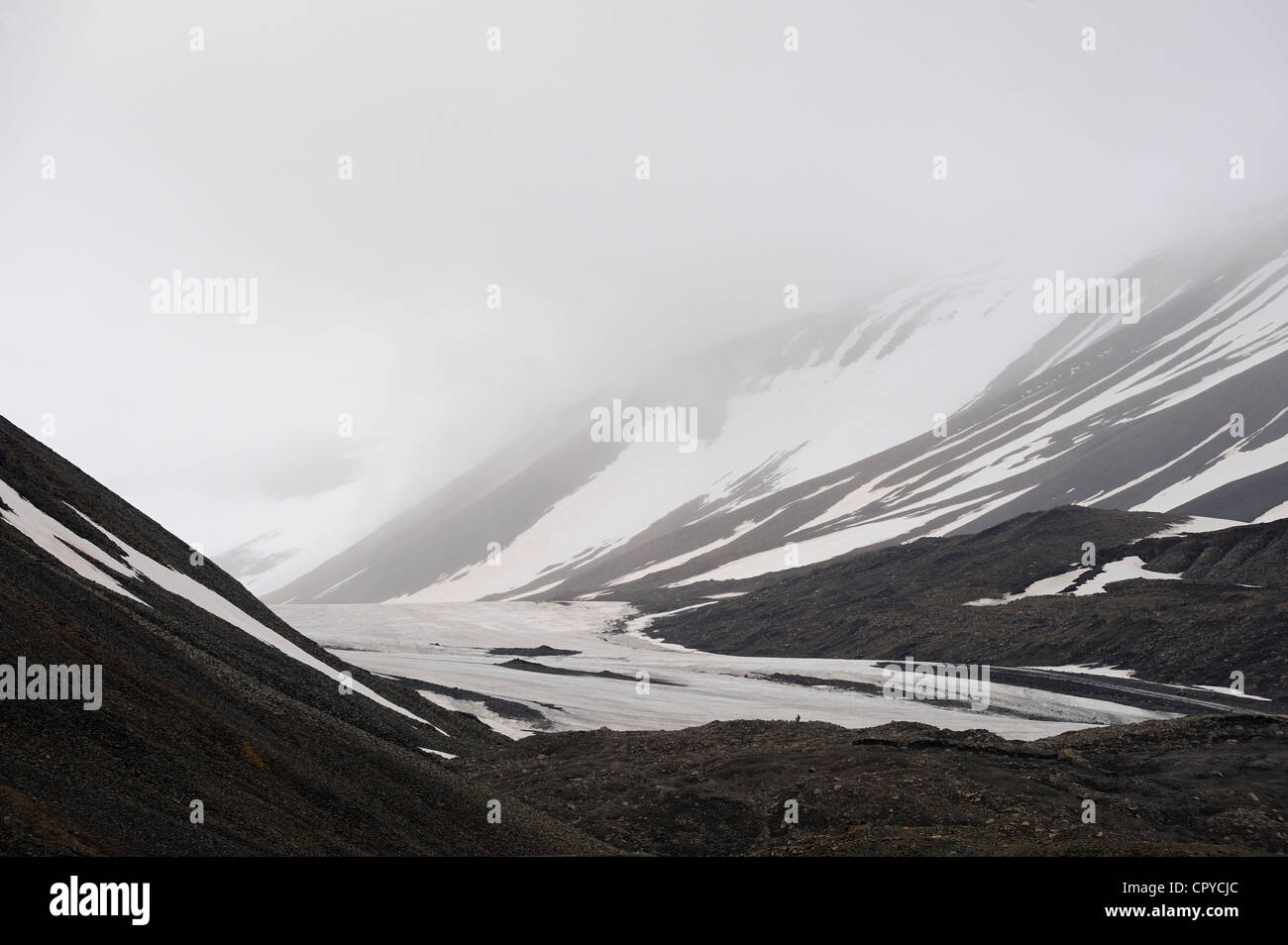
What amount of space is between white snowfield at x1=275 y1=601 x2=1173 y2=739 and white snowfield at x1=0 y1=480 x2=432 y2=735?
9.85m

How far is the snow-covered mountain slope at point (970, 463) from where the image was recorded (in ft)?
339

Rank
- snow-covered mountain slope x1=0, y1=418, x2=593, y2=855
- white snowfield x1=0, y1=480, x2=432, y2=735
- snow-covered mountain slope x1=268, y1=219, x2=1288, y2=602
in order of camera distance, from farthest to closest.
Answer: snow-covered mountain slope x1=268, y1=219, x2=1288, y2=602 → white snowfield x1=0, y1=480, x2=432, y2=735 → snow-covered mountain slope x1=0, y1=418, x2=593, y2=855

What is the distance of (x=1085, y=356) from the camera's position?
163 metres

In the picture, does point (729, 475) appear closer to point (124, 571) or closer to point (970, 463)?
point (970, 463)

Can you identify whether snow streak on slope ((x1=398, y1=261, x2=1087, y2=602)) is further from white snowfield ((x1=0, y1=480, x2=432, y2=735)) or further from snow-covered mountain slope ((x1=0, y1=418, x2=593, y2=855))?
snow-covered mountain slope ((x1=0, y1=418, x2=593, y2=855))

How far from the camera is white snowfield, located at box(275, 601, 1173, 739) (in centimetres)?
4359

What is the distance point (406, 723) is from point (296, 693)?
565 centimetres

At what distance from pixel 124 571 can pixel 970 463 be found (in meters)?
119

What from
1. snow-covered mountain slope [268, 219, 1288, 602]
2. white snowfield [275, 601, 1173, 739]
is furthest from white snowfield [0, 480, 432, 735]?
snow-covered mountain slope [268, 219, 1288, 602]

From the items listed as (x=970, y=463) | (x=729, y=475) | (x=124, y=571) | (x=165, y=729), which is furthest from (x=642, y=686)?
(x=729, y=475)

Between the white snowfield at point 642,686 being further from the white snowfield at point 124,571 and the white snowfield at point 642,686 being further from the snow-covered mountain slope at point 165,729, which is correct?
the snow-covered mountain slope at point 165,729

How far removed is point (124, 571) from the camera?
26.7 meters
